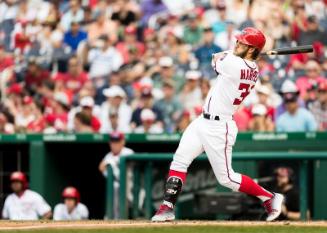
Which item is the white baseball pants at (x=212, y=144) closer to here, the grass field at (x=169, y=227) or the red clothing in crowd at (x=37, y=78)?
the grass field at (x=169, y=227)

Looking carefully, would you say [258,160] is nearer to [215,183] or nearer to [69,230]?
[215,183]

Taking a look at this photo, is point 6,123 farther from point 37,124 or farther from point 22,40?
point 22,40

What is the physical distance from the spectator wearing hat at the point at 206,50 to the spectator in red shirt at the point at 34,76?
2407mm

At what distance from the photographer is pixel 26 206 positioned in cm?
1229

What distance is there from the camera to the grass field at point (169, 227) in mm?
8477

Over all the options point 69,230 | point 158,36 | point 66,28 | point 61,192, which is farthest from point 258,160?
point 66,28

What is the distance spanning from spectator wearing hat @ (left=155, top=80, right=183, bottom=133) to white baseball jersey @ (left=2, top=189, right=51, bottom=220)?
216 centimetres

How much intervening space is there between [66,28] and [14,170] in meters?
4.34

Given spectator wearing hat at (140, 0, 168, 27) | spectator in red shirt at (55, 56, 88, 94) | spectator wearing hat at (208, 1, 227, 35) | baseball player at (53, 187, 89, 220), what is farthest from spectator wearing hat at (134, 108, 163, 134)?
spectator wearing hat at (140, 0, 168, 27)

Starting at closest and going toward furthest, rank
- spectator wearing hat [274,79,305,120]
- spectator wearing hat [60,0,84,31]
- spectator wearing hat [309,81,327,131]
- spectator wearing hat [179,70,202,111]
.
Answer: spectator wearing hat [274,79,305,120]
spectator wearing hat [309,81,327,131]
spectator wearing hat [179,70,202,111]
spectator wearing hat [60,0,84,31]

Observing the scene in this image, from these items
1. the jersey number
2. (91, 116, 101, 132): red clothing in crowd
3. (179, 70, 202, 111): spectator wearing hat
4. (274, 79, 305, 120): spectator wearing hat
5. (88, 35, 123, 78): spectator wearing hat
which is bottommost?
the jersey number

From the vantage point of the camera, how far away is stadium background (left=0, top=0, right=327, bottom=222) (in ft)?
41.9

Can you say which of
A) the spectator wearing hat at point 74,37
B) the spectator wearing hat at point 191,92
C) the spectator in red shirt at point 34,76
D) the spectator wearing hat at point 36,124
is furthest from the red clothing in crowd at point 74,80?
the spectator wearing hat at point 191,92

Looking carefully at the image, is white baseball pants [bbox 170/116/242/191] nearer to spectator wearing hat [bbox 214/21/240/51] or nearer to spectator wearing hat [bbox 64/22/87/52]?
spectator wearing hat [bbox 214/21/240/51]
